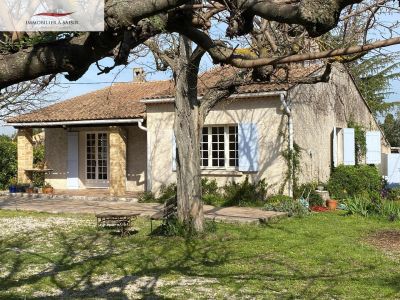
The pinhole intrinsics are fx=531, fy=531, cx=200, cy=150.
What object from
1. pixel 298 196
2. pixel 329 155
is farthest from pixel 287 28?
pixel 329 155

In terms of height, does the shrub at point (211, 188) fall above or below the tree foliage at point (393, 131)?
below

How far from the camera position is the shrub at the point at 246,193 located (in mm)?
16469

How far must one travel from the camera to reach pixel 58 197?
19.4m

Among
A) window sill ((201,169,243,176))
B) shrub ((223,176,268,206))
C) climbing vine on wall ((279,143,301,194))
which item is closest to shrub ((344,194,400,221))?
climbing vine on wall ((279,143,301,194))

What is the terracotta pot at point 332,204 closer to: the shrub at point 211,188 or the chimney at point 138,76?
the shrub at point 211,188

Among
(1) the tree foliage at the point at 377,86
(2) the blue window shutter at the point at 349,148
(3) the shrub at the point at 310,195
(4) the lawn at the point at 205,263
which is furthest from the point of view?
(1) the tree foliage at the point at 377,86

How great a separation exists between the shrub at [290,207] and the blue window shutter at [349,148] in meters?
4.60

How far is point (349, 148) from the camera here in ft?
62.6

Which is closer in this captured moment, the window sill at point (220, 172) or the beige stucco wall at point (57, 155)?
the window sill at point (220, 172)

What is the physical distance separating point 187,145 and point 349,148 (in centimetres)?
991

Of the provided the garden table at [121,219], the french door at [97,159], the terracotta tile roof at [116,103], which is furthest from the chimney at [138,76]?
the garden table at [121,219]

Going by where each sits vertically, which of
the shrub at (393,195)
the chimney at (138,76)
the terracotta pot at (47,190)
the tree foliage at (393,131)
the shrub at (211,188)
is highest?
the chimney at (138,76)

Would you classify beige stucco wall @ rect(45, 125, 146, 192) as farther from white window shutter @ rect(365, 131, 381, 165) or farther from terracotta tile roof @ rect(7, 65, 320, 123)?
white window shutter @ rect(365, 131, 381, 165)

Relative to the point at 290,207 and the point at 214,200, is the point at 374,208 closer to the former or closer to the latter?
the point at 290,207
